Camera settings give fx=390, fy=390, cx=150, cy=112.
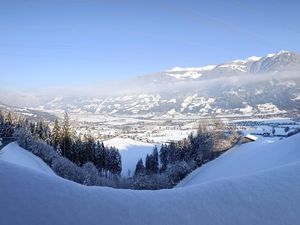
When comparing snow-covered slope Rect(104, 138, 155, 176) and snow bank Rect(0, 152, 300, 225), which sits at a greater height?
snow bank Rect(0, 152, 300, 225)

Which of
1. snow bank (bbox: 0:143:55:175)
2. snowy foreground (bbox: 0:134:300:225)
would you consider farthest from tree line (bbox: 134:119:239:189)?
snowy foreground (bbox: 0:134:300:225)

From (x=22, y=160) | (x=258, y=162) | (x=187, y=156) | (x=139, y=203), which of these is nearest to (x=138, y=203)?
(x=139, y=203)

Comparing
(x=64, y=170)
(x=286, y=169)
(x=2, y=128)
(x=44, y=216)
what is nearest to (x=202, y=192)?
(x=286, y=169)

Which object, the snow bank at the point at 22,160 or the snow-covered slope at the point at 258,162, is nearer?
the snow-covered slope at the point at 258,162

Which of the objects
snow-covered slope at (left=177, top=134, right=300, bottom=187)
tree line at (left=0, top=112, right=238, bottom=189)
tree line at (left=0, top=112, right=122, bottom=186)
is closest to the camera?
snow-covered slope at (left=177, top=134, right=300, bottom=187)

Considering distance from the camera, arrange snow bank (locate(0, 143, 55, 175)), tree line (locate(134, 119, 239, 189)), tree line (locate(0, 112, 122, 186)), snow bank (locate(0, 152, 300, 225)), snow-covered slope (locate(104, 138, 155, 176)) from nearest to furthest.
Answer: snow bank (locate(0, 152, 300, 225)) < snow bank (locate(0, 143, 55, 175)) < tree line (locate(0, 112, 122, 186)) < tree line (locate(134, 119, 239, 189)) < snow-covered slope (locate(104, 138, 155, 176))

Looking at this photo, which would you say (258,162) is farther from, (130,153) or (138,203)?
(130,153)

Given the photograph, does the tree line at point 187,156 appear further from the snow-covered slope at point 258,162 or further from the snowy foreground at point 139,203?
the snowy foreground at point 139,203

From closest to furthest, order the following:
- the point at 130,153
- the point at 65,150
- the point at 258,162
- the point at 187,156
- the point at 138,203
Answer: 1. the point at 138,203
2. the point at 258,162
3. the point at 65,150
4. the point at 187,156
5. the point at 130,153

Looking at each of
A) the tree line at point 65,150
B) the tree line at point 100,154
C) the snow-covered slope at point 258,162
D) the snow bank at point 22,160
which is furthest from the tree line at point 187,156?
the snow bank at point 22,160

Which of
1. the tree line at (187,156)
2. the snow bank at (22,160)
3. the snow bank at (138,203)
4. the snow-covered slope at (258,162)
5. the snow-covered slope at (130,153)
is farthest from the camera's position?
the snow-covered slope at (130,153)

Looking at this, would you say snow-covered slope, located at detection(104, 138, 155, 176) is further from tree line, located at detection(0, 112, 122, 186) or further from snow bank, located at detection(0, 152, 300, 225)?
snow bank, located at detection(0, 152, 300, 225)

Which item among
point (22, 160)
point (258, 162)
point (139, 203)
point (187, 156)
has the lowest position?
point (187, 156)

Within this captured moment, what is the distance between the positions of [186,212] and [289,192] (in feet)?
14.9
